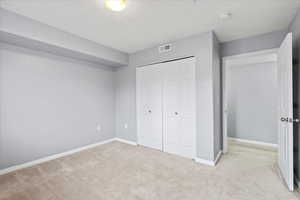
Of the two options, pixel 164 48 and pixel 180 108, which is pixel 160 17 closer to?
pixel 164 48

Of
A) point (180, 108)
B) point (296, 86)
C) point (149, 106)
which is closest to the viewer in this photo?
point (296, 86)

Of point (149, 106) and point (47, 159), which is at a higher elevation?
point (149, 106)

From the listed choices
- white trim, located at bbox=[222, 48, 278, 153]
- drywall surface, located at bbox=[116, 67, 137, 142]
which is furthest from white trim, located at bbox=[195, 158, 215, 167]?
drywall surface, located at bbox=[116, 67, 137, 142]

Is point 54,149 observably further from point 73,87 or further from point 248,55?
point 248,55

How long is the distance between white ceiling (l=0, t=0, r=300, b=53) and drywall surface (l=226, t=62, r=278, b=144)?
1.54 m

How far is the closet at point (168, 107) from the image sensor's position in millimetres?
2854

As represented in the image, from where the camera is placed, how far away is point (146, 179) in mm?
2115

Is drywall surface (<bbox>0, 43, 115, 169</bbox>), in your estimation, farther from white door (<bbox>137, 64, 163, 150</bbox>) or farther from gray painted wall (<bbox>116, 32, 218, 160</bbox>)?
gray painted wall (<bbox>116, 32, 218, 160</bbox>)

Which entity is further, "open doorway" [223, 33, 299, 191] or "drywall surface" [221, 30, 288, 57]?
A: "open doorway" [223, 33, 299, 191]

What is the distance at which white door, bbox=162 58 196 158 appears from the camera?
283 centimetres

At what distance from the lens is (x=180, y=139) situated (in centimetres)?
299

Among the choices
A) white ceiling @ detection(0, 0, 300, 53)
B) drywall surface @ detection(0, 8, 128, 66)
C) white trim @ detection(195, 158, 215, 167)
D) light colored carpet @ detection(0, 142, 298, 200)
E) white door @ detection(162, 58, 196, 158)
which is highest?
white ceiling @ detection(0, 0, 300, 53)

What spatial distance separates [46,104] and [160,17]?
2716 millimetres

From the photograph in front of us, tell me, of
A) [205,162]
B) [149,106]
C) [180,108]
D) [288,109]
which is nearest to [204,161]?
[205,162]
